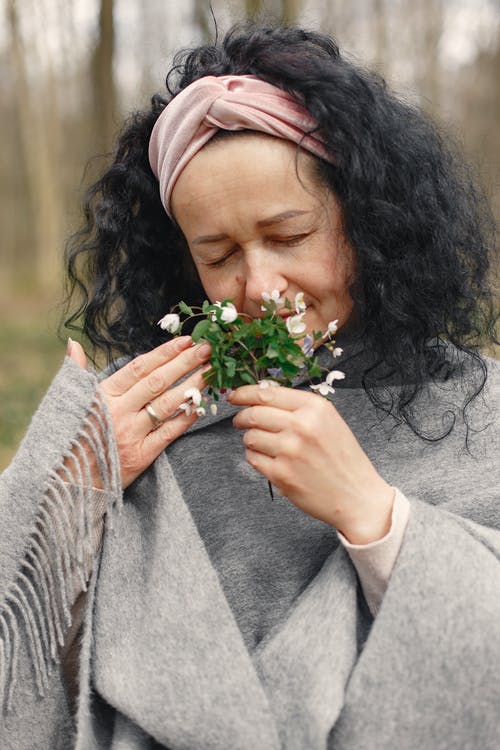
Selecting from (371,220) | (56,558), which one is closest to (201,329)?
(371,220)

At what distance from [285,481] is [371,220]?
0.72 meters

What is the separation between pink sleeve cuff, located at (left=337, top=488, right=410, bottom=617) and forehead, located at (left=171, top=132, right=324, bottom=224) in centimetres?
75

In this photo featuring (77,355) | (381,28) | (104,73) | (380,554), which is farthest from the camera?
(381,28)

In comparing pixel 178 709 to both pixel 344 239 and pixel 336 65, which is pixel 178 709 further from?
pixel 336 65

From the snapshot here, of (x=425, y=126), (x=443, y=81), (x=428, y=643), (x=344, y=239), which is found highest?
(x=425, y=126)

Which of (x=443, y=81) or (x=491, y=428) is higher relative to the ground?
(x=491, y=428)

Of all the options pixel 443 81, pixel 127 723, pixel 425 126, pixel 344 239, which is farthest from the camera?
pixel 443 81

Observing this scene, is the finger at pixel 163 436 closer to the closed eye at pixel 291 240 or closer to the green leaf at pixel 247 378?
the green leaf at pixel 247 378

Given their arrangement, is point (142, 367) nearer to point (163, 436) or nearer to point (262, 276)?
point (163, 436)

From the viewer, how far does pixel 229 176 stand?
6.55ft

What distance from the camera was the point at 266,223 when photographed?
1.99m

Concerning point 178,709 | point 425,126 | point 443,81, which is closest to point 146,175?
point 425,126

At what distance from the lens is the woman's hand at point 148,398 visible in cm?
199

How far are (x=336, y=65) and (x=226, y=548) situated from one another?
4.10 feet
